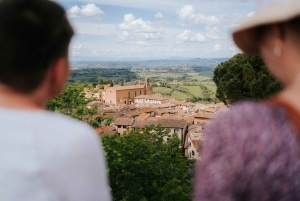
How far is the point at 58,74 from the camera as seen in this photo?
36.4 inches

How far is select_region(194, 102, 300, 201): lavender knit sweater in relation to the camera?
2.51 ft

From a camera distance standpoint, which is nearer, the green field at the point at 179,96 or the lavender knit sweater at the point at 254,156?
the lavender knit sweater at the point at 254,156

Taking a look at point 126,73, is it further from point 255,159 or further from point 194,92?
point 255,159

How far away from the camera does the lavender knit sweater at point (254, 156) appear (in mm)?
765

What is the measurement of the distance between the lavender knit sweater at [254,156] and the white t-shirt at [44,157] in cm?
26

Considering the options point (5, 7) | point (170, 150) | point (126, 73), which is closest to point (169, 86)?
point (126, 73)

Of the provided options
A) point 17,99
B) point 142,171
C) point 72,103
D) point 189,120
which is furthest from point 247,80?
point 189,120

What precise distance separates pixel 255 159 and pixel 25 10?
1.90 ft

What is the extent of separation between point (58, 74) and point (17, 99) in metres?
0.11

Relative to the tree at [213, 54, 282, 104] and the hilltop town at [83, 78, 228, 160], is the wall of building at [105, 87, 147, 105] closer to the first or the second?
the hilltop town at [83, 78, 228, 160]

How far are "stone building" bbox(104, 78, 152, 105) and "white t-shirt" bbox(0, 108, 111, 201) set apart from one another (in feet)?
178

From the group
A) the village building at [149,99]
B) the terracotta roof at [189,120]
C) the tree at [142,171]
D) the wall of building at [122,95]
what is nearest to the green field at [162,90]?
the wall of building at [122,95]

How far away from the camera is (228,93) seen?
467 inches

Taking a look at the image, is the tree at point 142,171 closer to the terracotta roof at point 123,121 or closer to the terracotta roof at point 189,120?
the terracotta roof at point 123,121
